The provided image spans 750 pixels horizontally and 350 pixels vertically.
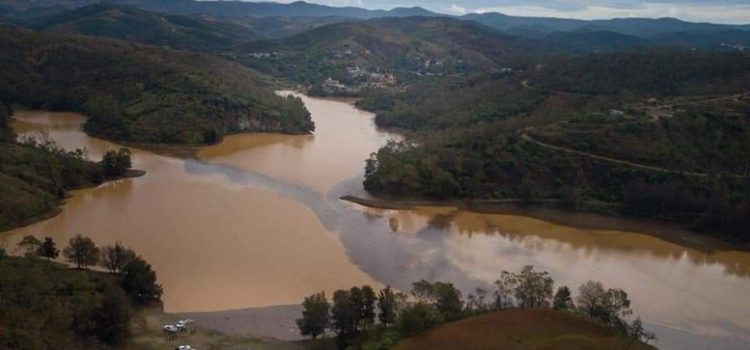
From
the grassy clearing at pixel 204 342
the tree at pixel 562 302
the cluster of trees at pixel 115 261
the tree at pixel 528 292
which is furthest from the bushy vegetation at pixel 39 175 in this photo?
the tree at pixel 562 302

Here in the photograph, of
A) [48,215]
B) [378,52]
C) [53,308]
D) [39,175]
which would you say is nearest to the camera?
[53,308]

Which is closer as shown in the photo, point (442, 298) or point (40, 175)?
point (442, 298)

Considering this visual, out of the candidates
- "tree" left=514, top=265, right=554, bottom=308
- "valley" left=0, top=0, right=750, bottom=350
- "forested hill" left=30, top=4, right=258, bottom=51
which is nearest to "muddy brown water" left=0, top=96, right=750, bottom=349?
"valley" left=0, top=0, right=750, bottom=350

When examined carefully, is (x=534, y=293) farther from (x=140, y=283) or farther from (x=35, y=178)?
(x=35, y=178)

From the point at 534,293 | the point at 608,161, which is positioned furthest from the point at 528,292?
the point at 608,161

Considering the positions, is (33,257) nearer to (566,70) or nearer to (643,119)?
(643,119)
